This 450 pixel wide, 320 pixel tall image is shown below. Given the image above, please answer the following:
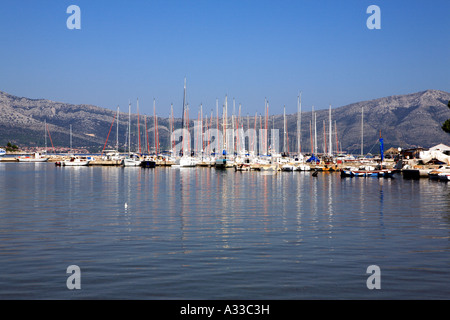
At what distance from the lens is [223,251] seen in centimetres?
2253

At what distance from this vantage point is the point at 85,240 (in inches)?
1006

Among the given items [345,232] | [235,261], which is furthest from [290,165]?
[235,261]

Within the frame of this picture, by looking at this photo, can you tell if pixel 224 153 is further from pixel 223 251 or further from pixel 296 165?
pixel 223 251

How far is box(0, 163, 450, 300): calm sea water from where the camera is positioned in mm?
16531

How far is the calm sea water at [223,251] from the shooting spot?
16531 millimetres

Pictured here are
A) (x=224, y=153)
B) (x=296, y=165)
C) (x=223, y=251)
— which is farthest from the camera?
(x=224, y=153)

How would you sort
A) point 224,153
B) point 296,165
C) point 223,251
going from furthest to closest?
point 224,153 → point 296,165 → point 223,251

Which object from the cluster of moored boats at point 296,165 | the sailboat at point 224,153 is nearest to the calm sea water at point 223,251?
the cluster of moored boats at point 296,165

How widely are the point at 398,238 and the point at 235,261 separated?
10.7 meters

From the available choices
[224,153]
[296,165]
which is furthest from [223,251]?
[224,153]

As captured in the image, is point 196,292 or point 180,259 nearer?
point 196,292

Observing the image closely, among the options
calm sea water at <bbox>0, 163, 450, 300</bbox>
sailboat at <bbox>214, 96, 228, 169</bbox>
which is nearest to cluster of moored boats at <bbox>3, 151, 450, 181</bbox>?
sailboat at <bbox>214, 96, 228, 169</bbox>
